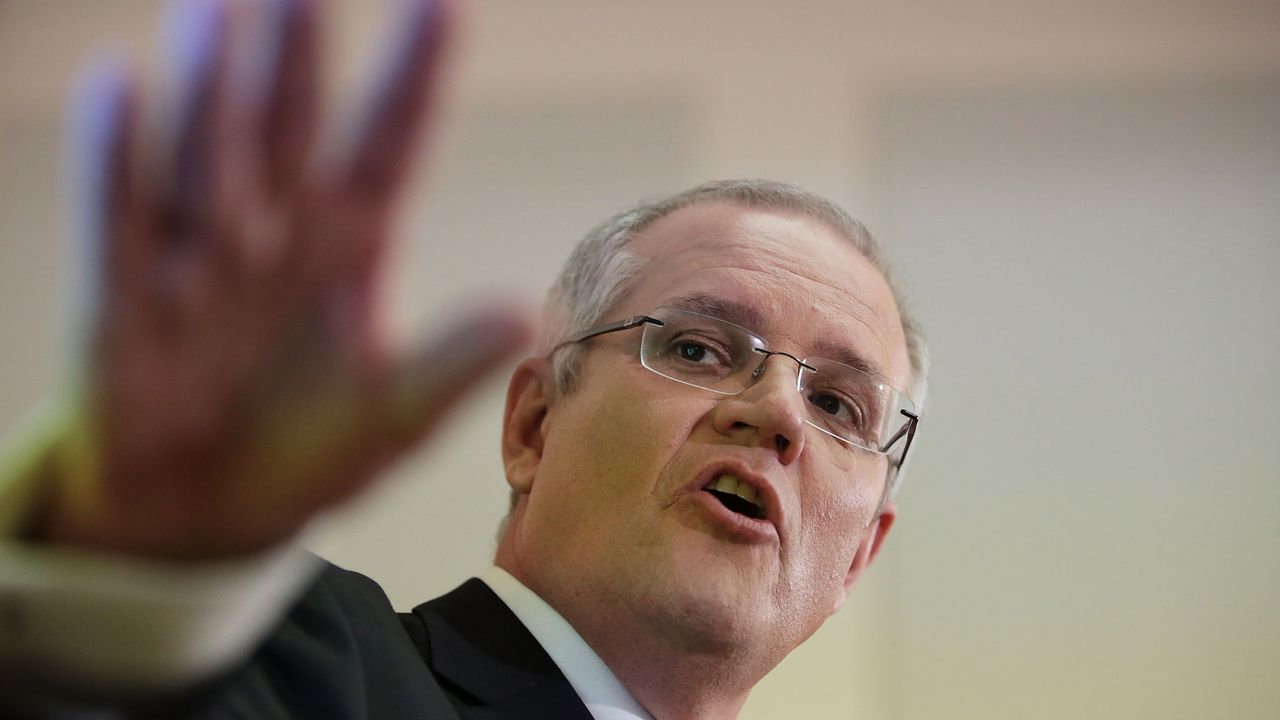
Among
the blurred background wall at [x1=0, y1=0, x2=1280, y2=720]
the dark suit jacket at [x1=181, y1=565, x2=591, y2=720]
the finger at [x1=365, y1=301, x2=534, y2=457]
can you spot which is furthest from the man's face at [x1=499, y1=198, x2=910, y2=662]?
the blurred background wall at [x1=0, y1=0, x2=1280, y2=720]

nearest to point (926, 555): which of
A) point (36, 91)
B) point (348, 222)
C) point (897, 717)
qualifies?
point (897, 717)

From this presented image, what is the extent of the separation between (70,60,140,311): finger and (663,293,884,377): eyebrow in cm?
123

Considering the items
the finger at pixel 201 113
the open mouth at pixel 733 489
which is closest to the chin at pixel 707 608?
the open mouth at pixel 733 489

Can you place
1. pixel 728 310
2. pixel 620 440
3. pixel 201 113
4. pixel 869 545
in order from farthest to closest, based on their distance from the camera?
pixel 869 545 → pixel 728 310 → pixel 620 440 → pixel 201 113

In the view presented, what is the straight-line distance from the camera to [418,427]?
685 mm

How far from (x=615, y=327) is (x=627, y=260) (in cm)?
18

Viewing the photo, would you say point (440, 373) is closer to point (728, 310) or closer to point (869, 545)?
point (728, 310)

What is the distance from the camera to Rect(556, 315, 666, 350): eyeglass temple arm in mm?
1850

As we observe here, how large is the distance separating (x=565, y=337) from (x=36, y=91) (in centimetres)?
283

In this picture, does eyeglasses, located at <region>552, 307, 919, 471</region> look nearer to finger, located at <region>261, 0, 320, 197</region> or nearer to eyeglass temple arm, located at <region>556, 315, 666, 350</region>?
eyeglass temple arm, located at <region>556, 315, 666, 350</region>

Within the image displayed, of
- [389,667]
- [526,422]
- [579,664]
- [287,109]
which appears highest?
[287,109]

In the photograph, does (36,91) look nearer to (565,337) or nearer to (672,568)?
(565,337)

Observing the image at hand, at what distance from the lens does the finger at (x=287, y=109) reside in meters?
0.67

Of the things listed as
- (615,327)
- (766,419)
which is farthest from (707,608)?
(615,327)
